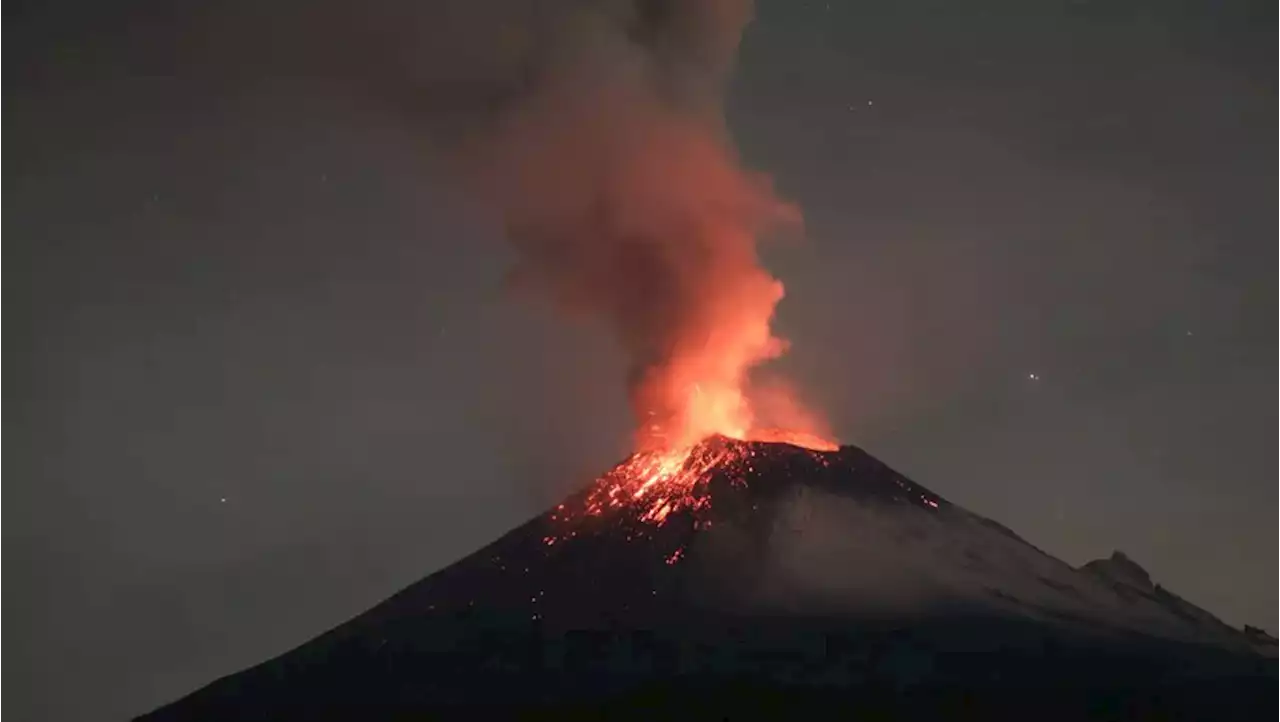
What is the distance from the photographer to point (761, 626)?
95.3m

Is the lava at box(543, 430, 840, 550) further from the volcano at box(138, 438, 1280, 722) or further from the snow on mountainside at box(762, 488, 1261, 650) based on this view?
the snow on mountainside at box(762, 488, 1261, 650)

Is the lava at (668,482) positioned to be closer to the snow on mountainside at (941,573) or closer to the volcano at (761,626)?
the volcano at (761,626)

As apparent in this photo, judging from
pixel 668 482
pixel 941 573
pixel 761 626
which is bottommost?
pixel 761 626

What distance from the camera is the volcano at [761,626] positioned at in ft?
281

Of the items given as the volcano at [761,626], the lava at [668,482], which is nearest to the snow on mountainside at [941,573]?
the volcano at [761,626]

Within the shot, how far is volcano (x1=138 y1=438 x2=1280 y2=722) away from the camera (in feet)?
281

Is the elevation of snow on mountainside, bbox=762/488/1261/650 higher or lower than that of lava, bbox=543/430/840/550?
lower

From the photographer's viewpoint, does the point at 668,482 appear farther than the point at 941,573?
Yes

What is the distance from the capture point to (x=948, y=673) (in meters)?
87.2

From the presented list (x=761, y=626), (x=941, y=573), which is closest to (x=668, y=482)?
(x=941, y=573)

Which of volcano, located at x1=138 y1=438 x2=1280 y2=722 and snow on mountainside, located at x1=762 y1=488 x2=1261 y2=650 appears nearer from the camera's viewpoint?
volcano, located at x1=138 y1=438 x2=1280 y2=722

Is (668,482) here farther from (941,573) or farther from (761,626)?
(761,626)

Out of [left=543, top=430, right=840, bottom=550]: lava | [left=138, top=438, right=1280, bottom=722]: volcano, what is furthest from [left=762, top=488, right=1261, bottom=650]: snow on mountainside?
[left=543, top=430, right=840, bottom=550]: lava

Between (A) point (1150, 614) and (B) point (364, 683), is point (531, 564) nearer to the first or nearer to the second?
(B) point (364, 683)
